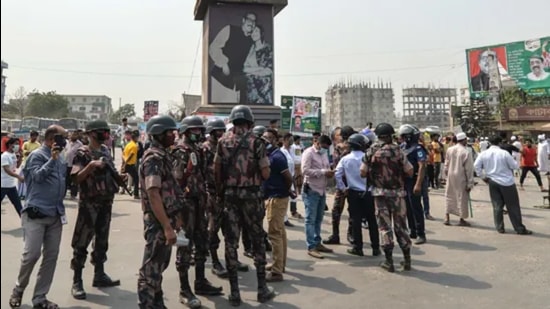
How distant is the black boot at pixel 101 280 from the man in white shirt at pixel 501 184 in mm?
6464

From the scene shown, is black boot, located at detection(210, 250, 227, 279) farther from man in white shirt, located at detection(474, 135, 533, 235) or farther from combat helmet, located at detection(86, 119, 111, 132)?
man in white shirt, located at detection(474, 135, 533, 235)

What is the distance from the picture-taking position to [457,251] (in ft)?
21.2

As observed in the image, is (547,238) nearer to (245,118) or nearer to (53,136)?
(245,118)

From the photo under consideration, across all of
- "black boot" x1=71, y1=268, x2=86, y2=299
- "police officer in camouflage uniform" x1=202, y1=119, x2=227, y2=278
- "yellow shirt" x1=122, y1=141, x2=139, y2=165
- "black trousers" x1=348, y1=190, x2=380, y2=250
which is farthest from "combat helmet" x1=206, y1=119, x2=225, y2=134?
"yellow shirt" x1=122, y1=141, x2=139, y2=165

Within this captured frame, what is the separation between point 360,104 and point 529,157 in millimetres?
110837

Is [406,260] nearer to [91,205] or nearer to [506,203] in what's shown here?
[506,203]

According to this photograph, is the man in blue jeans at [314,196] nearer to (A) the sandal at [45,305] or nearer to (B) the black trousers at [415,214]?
(B) the black trousers at [415,214]

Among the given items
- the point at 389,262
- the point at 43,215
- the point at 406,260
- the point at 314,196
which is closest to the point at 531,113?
the point at 314,196

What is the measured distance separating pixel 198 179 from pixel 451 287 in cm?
306

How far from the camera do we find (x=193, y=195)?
4.57 meters

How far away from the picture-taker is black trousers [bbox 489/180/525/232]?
7.55 metres

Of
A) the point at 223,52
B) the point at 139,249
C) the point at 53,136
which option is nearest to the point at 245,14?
the point at 223,52

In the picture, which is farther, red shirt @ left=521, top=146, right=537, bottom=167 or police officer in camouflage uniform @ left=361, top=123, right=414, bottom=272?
red shirt @ left=521, top=146, right=537, bottom=167

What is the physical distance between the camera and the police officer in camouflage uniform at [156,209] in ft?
11.3
